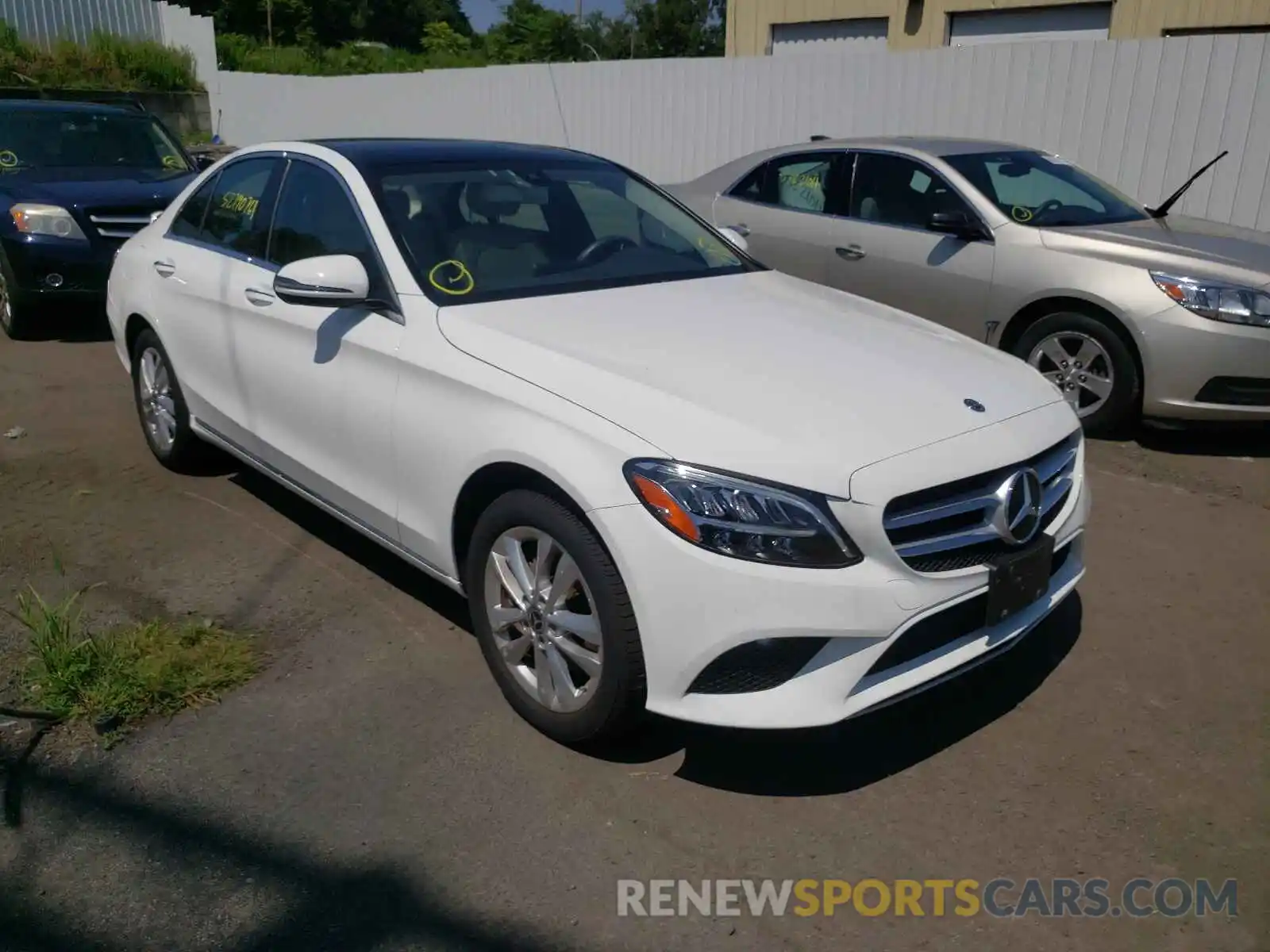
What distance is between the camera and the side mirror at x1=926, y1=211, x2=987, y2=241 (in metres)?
6.48

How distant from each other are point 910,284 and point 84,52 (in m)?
24.9

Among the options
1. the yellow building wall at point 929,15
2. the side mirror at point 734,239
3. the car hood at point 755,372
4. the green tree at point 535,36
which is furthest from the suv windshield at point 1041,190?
the green tree at point 535,36

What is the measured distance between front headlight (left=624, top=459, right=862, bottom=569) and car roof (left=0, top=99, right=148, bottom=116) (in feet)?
27.9

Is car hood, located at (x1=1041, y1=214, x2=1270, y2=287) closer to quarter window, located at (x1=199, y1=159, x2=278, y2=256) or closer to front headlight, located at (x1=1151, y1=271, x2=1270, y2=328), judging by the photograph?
front headlight, located at (x1=1151, y1=271, x2=1270, y2=328)

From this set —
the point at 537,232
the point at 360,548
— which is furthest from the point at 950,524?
the point at 360,548

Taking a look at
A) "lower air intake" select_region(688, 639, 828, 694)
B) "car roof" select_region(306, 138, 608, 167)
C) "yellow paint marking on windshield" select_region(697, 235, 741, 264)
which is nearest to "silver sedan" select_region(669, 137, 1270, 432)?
"yellow paint marking on windshield" select_region(697, 235, 741, 264)

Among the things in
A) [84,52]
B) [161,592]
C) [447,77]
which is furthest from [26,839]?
[84,52]

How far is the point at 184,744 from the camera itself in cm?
332

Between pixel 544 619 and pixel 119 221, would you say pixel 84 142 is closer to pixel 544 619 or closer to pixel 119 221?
pixel 119 221

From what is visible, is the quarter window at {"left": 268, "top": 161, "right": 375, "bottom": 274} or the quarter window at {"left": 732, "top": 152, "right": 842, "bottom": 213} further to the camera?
the quarter window at {"left": 732, "top": 152, "right": 842, "bottom": 213}

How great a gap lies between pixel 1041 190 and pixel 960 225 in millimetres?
731

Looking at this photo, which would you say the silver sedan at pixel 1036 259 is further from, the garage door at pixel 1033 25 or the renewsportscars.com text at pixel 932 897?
the garage door at pixel 1033 25

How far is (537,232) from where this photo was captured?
4086mm

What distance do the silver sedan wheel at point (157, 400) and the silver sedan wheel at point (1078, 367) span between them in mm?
4425
